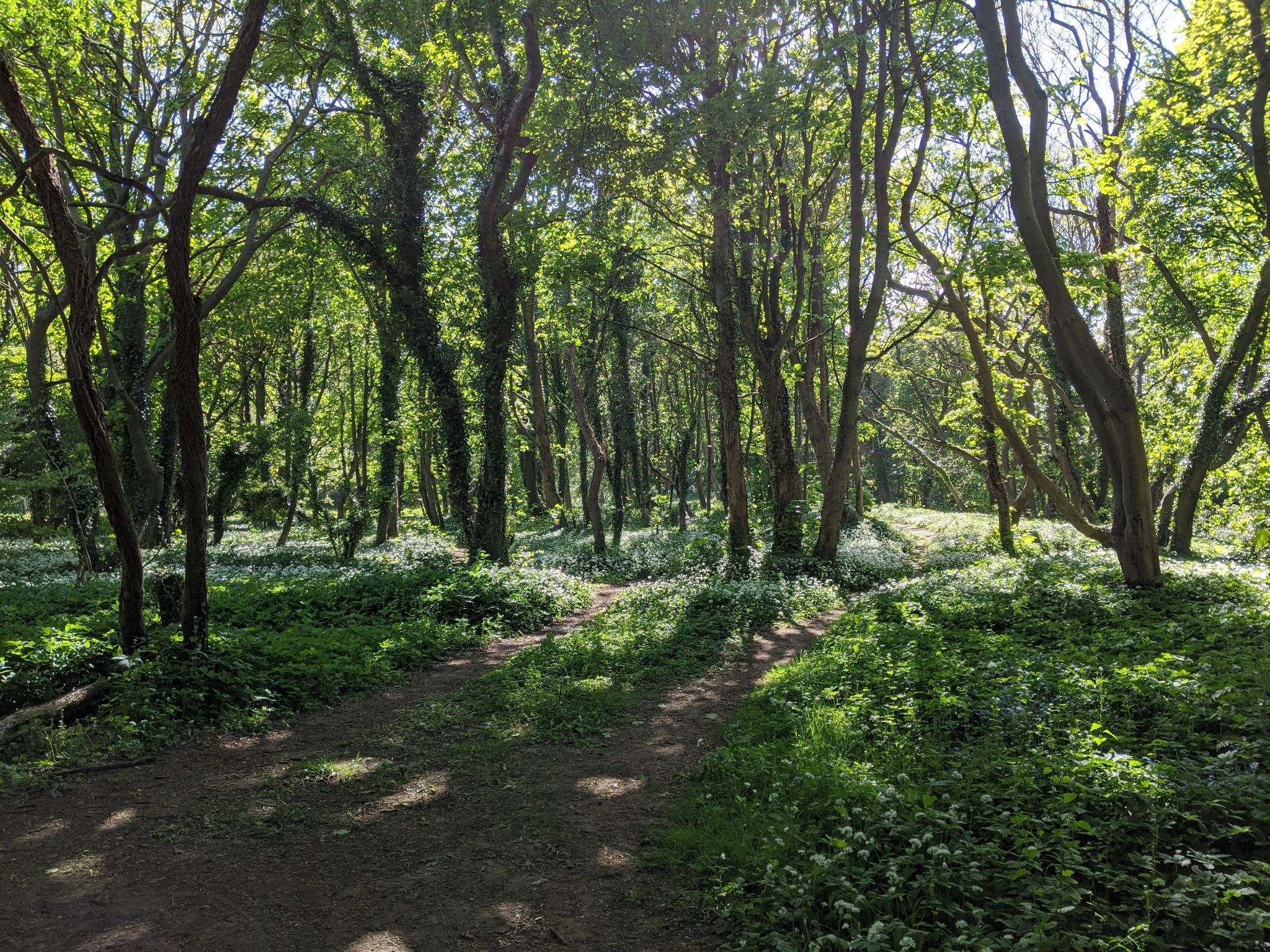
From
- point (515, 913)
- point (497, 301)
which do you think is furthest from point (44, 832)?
point (497, 301)

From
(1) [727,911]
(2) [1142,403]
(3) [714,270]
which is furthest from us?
(2) [1142,403]

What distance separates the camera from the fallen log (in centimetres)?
608

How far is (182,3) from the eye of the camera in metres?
15.3

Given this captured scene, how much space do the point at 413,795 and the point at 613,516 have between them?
67.9ft

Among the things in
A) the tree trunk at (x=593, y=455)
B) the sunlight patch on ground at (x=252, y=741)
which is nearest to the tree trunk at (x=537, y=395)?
the tree trunk at (x=593, y=455)

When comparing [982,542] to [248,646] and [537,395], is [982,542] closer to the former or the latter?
[537,395]

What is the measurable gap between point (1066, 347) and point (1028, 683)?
5.81 m

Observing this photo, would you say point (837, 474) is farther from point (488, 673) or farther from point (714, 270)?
point (488, 673)

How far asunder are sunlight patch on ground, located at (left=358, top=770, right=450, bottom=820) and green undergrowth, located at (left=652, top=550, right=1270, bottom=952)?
6.61 ft

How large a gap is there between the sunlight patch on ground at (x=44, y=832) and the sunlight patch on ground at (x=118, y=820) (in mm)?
234

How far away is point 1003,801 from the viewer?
14.5ft

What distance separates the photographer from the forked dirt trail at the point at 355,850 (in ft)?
12.7

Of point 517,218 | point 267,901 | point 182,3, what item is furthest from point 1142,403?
point 182,3

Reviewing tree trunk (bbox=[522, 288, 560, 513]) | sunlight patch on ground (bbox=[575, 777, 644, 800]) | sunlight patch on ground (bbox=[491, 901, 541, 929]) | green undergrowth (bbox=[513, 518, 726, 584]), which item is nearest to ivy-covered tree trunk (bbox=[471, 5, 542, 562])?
green undergrowth (bbox=[513, 518, 726, 584])
